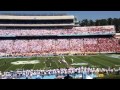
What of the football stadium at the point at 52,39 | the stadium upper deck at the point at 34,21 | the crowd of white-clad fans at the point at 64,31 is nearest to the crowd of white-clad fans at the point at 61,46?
the football stadium at the point at 52,39

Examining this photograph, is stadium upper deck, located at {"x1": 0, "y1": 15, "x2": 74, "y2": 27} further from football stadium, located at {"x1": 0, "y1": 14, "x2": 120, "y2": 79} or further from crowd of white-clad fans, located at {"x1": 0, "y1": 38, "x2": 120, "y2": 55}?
crowd of white-clad fans, located at {"x1": 0, "y1": 38, "x2": 120, "y2": 55}

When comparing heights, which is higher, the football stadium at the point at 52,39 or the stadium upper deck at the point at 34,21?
the stadium upper deck at the point at 34,21

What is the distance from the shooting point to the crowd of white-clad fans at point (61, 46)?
35.5 meters

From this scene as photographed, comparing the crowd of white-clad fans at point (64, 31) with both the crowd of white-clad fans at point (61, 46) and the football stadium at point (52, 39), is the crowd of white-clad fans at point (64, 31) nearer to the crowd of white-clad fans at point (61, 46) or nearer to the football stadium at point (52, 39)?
the football stadium at point (52, 39)

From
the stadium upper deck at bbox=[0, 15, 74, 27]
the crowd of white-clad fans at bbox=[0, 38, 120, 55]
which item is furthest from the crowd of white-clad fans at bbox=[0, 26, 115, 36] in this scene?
the stadium upper deck at bbox=[0, 15, 74, 27]

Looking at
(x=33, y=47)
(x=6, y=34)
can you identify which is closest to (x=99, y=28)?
(x=33, y=47)

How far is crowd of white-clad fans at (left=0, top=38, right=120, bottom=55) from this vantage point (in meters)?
35.5

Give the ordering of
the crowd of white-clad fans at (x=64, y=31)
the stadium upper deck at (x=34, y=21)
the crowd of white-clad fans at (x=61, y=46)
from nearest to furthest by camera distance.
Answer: the crowd of white-clad fans at (x=61, y=46) < the crowd of white-clad fans at (x=64, y=31) < the stadium upper deck at (x=34, y=21)

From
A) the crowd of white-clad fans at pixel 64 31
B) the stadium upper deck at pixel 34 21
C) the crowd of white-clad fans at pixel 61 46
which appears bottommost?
the crowd of white-clad fans at pixel 61 46

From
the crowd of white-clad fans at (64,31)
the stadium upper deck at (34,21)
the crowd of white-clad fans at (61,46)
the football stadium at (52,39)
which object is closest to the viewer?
the football stadium at (52,39)

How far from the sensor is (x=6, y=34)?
3891 centimetres

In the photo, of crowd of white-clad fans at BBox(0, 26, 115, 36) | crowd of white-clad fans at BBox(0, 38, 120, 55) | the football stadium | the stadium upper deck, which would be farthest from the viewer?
the stadium upper deck
